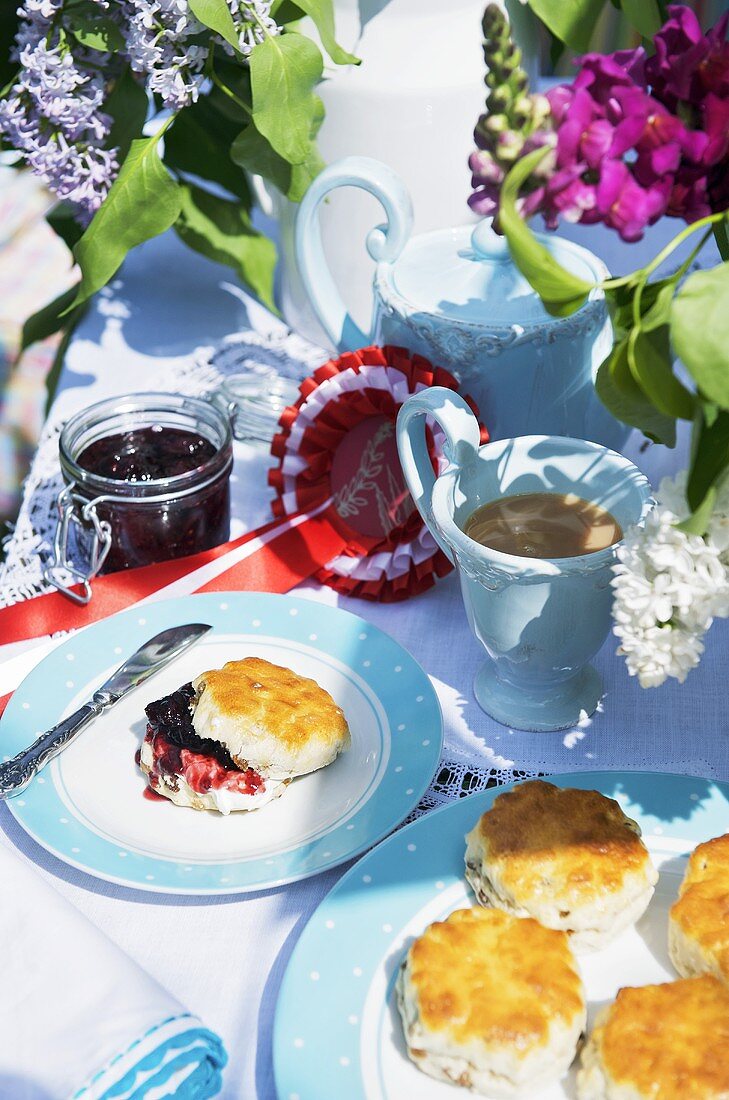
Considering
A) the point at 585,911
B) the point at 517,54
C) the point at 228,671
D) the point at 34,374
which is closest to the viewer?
the point at 517,54

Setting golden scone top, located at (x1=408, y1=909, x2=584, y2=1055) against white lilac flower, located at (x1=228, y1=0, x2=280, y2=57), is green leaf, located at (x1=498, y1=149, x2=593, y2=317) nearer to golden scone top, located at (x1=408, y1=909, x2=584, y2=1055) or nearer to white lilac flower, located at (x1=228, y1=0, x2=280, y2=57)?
golden scone top, located at (x1=408, y1=909, x2=584, y2=1055)

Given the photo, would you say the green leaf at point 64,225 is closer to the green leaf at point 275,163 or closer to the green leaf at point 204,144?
the green leaf at point 204,144

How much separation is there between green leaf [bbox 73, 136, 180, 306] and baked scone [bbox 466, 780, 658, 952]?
0.57 metres

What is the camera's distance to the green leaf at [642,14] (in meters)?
0.79

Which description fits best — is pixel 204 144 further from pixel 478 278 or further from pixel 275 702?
pixel 275 702

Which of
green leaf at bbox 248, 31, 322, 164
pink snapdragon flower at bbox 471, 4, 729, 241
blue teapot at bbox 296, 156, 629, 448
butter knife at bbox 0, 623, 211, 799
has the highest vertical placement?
pink snapdragon flower at bbox 471, 4, 729, 241

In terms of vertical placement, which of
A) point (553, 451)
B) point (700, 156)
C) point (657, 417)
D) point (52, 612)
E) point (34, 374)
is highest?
point (700, 156)

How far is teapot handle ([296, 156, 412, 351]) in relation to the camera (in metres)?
0.86

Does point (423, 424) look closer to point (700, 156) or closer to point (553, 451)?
point (553, 451)

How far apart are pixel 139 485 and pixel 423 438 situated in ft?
0.74

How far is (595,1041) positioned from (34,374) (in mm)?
1902

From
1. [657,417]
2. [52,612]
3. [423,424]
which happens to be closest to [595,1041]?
[657,417]

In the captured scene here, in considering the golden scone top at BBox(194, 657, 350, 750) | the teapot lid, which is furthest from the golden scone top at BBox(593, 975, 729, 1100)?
the teapot lid

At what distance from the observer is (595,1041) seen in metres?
0.52
